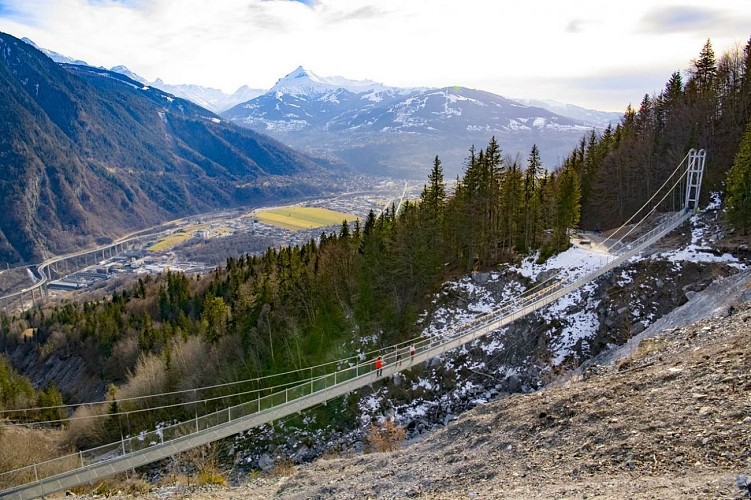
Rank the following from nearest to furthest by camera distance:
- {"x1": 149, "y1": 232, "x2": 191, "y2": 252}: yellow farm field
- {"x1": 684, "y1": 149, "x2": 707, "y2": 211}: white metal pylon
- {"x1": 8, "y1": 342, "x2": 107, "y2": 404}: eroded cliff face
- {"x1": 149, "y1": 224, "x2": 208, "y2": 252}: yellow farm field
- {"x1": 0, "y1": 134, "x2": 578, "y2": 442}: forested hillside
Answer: {"x1": 0, "y1": 134, "x2": 578, "y2": 442}: forested hillside
{"x1": 684, "y1": 149, "x2": 707, "y2": 211}: white metal pylon
{"x1": 8, "y1": 342, "x2": 107, "y2": 404}: eroded cliff face
{"x1": 149, "y1": 232, "x2": 191, "y2": 252}: yellow farm field
{"x1": 149, "y1": 224, "x2": 208, "y2": 252}: yellow farm field

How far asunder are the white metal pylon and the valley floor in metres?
27.7

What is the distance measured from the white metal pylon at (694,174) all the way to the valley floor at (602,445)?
91.0 ft

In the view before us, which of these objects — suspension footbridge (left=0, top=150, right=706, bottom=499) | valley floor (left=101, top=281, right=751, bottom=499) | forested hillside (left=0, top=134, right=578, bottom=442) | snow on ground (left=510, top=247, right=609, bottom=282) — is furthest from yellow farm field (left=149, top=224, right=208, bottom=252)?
valley floor (left=101, top=281, right=751, bottom=499)

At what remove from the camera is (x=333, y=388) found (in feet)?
81.9

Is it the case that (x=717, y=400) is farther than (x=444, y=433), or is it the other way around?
(x=444, y=433)

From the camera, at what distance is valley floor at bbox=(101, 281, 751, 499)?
848 cm

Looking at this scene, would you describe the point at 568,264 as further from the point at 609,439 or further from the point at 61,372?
the point at 61,372

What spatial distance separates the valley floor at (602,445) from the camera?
8484mm

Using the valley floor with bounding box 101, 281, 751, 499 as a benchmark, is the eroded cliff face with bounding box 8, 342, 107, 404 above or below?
below

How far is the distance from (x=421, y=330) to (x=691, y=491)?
95.1 ft

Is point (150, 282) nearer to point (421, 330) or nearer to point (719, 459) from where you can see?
point (421, 330)


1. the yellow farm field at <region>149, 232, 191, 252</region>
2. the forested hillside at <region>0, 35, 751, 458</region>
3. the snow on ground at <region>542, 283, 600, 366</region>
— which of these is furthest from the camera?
the yellow farm field at <region>149, 232, 191, 252</region>

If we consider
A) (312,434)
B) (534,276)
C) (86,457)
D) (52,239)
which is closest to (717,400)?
(86,457)

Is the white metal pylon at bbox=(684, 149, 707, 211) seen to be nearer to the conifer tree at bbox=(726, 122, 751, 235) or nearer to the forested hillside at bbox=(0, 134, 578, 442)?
the conifer tree at bbox=(726, 122, 751, 235)
